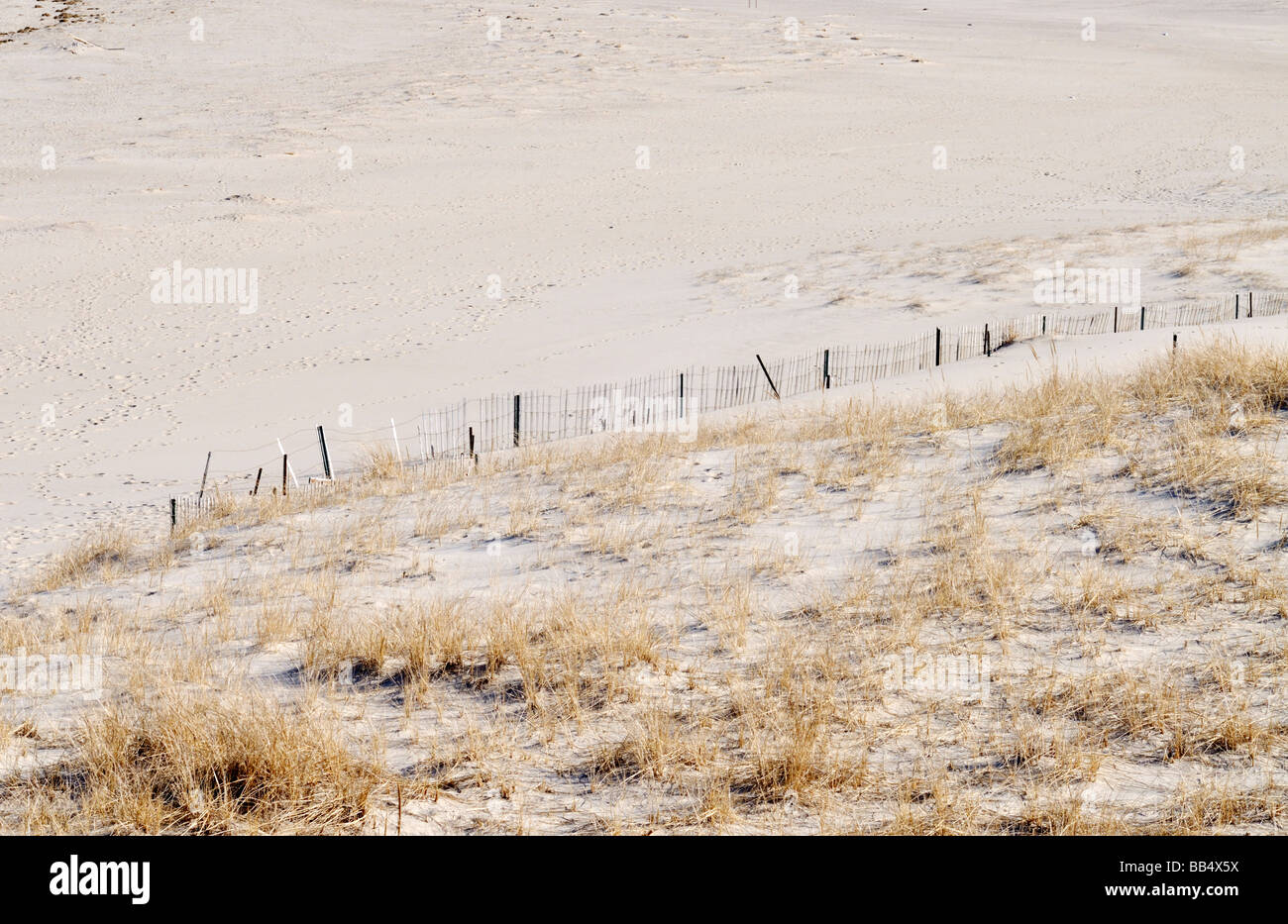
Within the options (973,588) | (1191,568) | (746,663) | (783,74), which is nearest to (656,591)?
(746,663)

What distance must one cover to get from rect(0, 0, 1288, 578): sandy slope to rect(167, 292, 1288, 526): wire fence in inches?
34.2

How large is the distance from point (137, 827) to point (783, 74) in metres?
50.4

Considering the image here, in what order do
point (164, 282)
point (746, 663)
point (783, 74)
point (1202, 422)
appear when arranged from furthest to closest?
point (783, 74) < point (164, 282) < point (1202, 422) < point (746, 663)

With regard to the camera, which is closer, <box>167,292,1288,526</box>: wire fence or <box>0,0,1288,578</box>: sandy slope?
<box>167,292,1288,526</box>: wire fence

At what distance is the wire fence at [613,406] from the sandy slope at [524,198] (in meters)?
0.87

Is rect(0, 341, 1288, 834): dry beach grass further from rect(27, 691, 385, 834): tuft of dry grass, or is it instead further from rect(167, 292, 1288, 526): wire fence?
rect(167, 292, 1288, 526): wire fence

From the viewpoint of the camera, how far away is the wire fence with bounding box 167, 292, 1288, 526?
14.1m

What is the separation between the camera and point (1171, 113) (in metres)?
43.9

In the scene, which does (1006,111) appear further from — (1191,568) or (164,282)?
(1191,568)

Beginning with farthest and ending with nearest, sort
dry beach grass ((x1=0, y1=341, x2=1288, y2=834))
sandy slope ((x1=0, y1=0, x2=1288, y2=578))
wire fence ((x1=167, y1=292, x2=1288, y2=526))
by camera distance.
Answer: sandy slope ((x1=0, y1=0, x2=1288, y2=578)), wire fence ((x1=167, y1=292, x2=1288, y2=526)), dry beach grass ((x1=0, y1=341, x2=1288, y2=834))

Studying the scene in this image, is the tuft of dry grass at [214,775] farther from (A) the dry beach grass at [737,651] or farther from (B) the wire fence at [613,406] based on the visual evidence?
(B) the wire fence at [613,406]

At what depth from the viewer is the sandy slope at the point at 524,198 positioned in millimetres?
20078

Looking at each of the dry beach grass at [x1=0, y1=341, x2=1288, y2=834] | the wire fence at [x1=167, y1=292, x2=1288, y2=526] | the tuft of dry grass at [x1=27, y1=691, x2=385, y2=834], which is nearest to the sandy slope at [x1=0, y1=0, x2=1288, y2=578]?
the wire fence at [x1=167, y1=292, x2=1288, y2=526]

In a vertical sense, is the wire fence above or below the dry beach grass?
below
